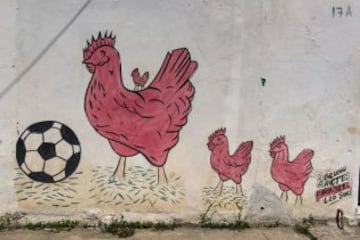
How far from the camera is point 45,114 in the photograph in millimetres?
5473

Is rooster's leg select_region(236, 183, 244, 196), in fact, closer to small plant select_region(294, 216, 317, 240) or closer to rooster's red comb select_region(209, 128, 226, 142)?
rooster's red comb select_region(209, 128, 226, 142)

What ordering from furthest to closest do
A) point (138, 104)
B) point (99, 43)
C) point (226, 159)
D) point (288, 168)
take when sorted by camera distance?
point (288, 168) → point (226, 159) → point (138, 104) → point (99, 43)

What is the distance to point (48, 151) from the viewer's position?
18.1ft

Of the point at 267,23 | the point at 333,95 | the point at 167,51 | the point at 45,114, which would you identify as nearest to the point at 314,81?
the point at 333,95

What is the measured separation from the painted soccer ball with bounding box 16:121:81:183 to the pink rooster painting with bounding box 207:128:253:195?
1.43 m

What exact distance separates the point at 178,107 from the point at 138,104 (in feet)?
1.38

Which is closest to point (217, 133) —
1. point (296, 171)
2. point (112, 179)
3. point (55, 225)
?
point (296, 171)

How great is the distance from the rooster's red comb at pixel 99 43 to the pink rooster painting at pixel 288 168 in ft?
6.65

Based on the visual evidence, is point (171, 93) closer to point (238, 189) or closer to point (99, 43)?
point (99, 43)

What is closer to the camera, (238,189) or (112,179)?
(112,179)

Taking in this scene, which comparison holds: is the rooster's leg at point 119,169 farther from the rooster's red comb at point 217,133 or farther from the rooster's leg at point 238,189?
the rooster's leg at point 238,189

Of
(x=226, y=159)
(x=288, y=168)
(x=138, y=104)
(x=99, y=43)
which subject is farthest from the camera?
(x=288, y=168)

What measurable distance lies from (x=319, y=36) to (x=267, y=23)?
59 cm

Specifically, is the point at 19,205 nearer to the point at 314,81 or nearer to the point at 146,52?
the point at 146,52
